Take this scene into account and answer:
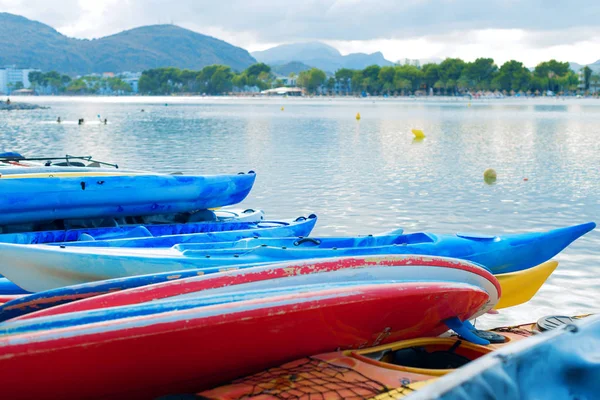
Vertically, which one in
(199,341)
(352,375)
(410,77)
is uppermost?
(410,77)

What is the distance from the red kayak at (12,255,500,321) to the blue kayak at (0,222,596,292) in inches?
19.5

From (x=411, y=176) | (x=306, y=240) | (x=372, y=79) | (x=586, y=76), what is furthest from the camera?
(x=372, y=79)

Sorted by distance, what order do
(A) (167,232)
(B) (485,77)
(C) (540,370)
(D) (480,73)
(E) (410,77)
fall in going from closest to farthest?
(C) (540,370)
(A) (167,232)
(D) (480,73)
(B) (485,77)
(E) (410,77)

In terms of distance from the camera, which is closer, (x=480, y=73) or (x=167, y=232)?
(x=167, y=232)

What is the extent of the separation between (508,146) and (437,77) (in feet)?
511

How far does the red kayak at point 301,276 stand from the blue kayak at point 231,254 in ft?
1.62

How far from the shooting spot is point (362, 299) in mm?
A: 5031

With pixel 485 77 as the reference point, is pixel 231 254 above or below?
below

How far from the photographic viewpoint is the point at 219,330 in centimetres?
465

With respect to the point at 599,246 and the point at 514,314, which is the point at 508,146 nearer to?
the point at 599,246

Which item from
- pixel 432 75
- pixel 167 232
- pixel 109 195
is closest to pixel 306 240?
pixel 167 232

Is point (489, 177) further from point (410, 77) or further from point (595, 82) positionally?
point (595, 82)

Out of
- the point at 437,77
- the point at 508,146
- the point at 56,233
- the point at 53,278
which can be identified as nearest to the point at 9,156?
the point at 56,233

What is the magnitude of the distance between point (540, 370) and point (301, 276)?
2.97 m
